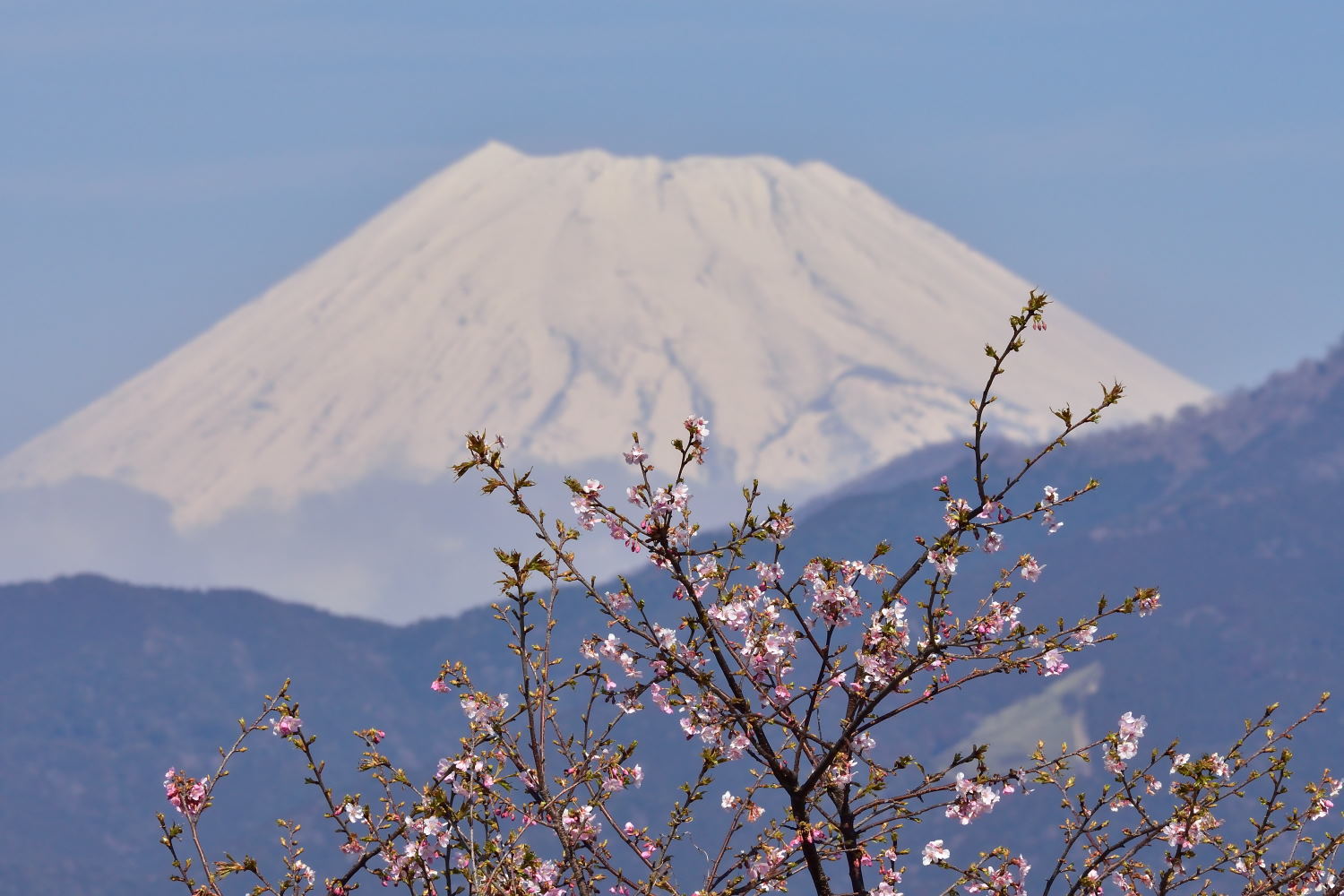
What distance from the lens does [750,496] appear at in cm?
796

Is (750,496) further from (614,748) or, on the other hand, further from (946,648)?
(614,748)

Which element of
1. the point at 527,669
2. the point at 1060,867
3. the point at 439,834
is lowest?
the point at 1060,867

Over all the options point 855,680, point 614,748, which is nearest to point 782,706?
point 855,680

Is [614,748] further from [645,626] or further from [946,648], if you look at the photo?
[946,648]

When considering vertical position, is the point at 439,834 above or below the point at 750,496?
below

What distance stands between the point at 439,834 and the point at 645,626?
141cm

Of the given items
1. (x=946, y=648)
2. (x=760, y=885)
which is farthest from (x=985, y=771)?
(x=760, y=885)

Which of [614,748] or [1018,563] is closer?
[1018,563]

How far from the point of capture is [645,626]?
8500mm

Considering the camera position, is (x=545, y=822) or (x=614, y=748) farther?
(x=614, y=748)

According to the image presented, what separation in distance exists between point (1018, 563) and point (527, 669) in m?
2.40

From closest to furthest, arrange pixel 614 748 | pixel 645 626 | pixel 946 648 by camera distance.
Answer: pixel 946 648 < pixel 645 626 < pixel 614 748

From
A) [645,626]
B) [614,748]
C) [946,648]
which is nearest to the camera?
[946,648]

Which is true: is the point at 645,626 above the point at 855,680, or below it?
above
